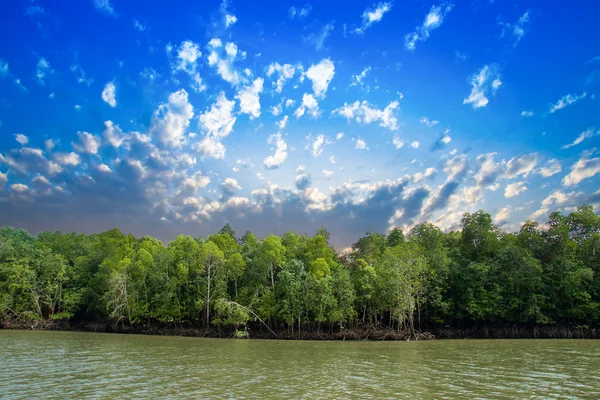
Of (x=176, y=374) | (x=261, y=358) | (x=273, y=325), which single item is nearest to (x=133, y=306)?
(x=273, y=325)

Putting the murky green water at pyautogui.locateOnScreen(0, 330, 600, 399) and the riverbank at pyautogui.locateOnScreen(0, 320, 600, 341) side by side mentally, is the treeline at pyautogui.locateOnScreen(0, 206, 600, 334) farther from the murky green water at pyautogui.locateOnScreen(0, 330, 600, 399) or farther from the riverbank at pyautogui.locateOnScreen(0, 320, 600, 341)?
the murky green water at pyautogui.locateOnScreen(0, 330, 600, 399)

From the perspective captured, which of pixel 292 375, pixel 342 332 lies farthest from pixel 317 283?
pixel 292 375

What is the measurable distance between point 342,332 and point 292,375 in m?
27.1

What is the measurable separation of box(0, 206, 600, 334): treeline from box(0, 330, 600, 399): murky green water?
16.7 meters

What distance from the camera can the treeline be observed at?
140ft

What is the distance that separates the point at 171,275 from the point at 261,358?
2971 cm

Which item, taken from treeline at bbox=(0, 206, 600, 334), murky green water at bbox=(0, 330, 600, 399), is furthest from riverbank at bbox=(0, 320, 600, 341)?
murky green water at bbox=(0, 330, 600, 399)

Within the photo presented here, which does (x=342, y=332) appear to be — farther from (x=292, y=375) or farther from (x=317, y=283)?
(x=292, y=375)

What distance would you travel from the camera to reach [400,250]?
44.9m

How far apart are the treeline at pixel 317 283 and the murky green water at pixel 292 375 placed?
16715 mm

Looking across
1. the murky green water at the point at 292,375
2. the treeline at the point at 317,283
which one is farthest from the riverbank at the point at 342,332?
the murky green water at the point at 292,375

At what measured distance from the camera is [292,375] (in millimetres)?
17984

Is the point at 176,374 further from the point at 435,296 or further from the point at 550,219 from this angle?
the point at 550,219

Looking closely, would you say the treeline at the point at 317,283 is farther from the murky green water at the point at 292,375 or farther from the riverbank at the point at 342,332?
the murky green water at the point at 292,375
